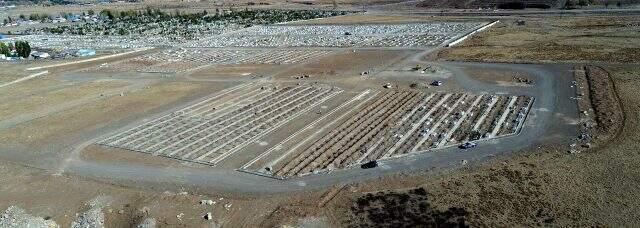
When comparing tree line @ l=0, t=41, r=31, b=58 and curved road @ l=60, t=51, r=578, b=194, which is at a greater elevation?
tree line @ l=0, t=41, r=31, b=58

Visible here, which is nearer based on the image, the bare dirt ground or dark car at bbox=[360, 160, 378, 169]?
the bare dirt ground

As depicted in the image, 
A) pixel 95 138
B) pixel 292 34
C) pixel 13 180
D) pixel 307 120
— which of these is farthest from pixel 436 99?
pixel 292 34

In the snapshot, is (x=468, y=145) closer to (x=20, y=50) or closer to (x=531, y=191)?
(x=531, y=191)

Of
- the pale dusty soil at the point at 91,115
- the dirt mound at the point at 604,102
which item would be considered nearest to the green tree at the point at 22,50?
the pale dusty soil at the point at 91,115

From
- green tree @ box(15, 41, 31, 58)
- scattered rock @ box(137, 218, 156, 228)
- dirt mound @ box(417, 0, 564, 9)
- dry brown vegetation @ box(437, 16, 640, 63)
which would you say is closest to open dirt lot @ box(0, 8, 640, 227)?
scattered rock @ box(137, 218, 156, 228)

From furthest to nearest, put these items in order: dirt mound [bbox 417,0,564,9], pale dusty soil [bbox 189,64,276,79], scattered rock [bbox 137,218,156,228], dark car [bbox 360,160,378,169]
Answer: dirt mound [bbox 417,0,564,9] → pale dusty soil [bbox 189,64,276,79] → dark car [bbox 360,160,378,169] → scattered rock [bbox 137,218,156,228]

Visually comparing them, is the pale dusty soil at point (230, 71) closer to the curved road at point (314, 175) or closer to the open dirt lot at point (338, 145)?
the open dirt lot at point (338, 145)

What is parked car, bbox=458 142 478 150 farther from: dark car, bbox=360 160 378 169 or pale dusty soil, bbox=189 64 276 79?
pale dusty soil, bbox=189 64 276 79

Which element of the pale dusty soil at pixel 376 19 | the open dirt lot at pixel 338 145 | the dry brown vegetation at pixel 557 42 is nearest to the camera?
the open dirt lot at pixel 338 145

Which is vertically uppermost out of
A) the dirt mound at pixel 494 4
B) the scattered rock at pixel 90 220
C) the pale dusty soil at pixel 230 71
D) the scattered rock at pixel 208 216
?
the dirt mound at pixel 494 4

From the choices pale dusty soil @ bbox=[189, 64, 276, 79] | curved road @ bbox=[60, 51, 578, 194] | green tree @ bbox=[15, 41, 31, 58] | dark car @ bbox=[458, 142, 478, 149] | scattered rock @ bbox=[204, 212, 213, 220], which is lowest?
scattered rock @ bbox=[204, 212, 213, 220]

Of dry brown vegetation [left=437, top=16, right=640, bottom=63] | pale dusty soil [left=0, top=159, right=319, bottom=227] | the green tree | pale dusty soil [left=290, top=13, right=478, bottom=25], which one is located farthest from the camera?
pale dusty soil [left=290, top=13, right=478, bottom=25]
